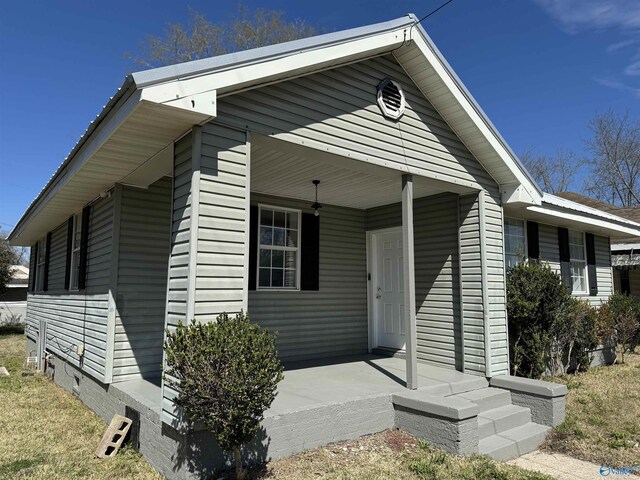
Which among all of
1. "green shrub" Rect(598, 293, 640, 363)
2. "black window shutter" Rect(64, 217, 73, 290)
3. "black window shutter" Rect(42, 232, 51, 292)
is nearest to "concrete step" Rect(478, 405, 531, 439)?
"green shrub" Rect(598, 293, 640, 363)

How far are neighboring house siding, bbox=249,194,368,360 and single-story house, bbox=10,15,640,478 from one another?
30mm

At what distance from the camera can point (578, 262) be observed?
10.2 m

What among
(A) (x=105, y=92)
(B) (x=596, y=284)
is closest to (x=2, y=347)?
(A) (x=105, y=92)

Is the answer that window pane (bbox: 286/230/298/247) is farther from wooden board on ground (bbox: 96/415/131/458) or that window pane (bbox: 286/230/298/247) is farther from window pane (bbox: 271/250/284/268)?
wooden board on ground (bbox: 96/415/131/458)

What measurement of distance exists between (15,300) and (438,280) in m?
26.2

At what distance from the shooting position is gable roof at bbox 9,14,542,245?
3477 mm

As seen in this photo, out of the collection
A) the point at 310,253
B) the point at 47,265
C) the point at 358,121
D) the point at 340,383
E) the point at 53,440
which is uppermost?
the point at 358,121

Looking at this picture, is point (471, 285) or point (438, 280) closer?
point (471, 285)

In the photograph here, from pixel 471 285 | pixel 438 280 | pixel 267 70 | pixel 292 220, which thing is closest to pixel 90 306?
pixel 292 220

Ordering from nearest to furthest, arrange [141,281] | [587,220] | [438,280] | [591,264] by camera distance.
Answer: [141,281], [438,280], [587,220], [591,264]

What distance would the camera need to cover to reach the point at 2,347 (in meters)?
13.5

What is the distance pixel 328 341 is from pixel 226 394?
4.54m

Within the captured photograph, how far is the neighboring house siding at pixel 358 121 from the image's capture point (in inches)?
165

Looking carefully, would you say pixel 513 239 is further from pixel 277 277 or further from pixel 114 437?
pixel 114 437
